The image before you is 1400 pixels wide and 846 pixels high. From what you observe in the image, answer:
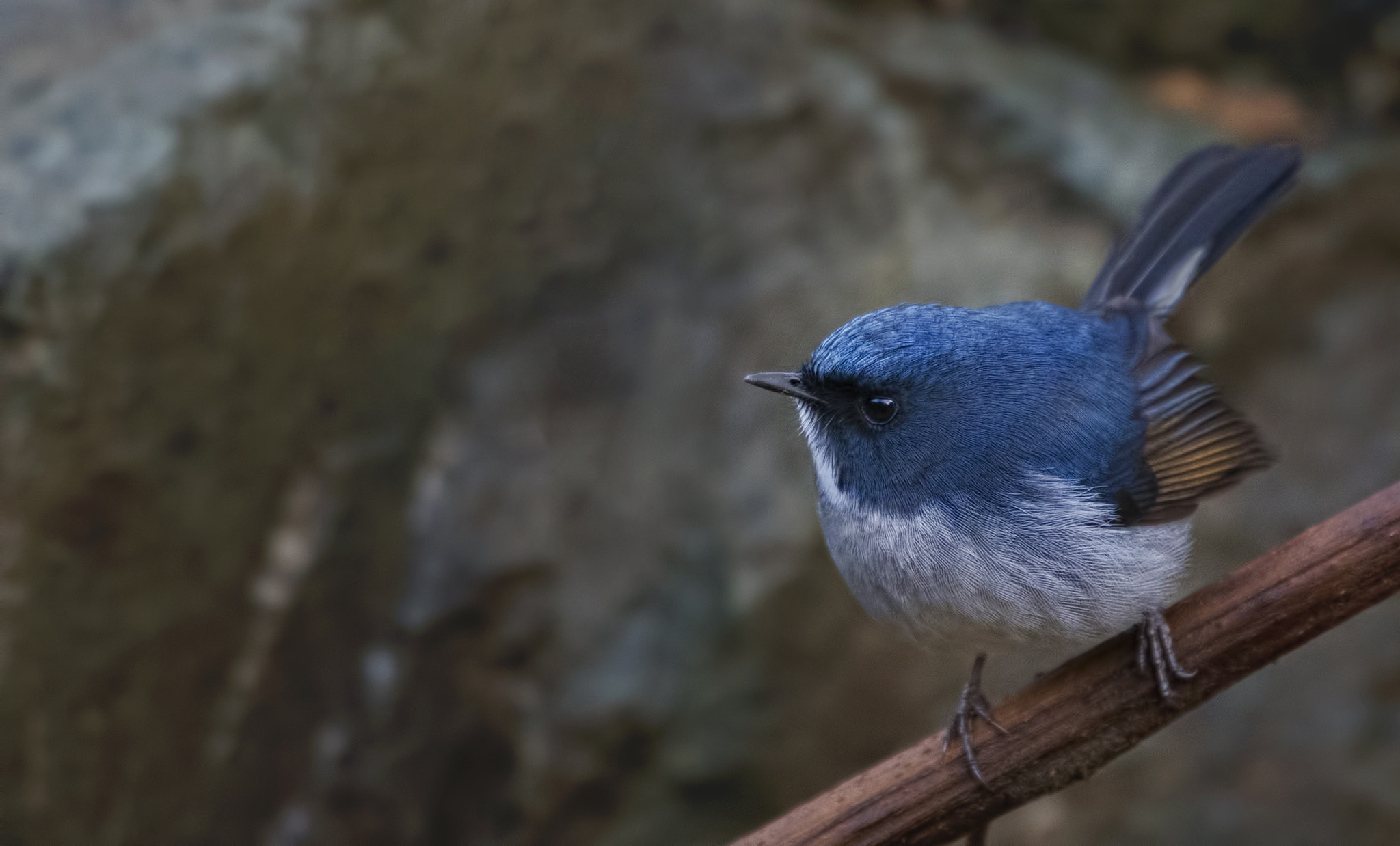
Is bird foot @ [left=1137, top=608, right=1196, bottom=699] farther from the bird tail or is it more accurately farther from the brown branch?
the bird tail

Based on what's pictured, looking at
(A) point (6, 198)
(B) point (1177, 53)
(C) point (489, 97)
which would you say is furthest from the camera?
(B) point (1177, 53)

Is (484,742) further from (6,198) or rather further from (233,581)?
(6,198)

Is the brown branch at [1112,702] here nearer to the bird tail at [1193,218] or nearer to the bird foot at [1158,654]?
the bird foot at [1158,654]

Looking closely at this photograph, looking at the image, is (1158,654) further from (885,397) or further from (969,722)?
(885,397)

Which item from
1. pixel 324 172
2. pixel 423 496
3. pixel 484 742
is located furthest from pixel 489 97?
pixel 484 742

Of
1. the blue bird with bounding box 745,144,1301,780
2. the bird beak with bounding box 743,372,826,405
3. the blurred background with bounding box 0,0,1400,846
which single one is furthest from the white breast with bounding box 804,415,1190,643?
the blurred background with bounding box 0,0,1400,846

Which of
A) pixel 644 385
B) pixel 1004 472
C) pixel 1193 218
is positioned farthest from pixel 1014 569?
pixel 644 385
